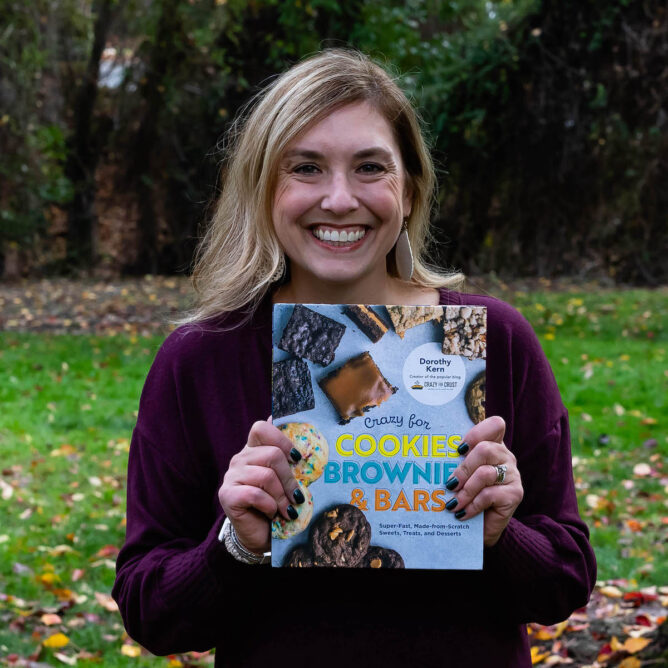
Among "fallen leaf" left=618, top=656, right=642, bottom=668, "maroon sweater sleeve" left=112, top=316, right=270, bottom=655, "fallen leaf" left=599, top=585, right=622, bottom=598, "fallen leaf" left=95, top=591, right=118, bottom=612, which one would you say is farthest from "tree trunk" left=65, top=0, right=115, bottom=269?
"maroon sweater sleeve" left=112, top=316, right=270, bottom=655

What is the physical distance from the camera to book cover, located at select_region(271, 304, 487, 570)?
1.58 meters

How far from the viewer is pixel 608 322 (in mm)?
11125

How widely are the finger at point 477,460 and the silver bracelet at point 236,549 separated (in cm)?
34

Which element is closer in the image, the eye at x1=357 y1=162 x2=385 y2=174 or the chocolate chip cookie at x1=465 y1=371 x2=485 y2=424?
the chocolate chip cookie at x1=465 y1=371 x2=485 y2=424

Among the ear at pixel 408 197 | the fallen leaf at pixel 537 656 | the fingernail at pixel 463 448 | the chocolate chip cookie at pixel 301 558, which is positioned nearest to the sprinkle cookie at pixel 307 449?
the chocolate chip cookie at pixel 301 558

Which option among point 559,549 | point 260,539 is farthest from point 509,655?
point 260,539

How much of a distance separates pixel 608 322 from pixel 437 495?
9979 mm

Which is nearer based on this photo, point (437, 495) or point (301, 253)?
point (437, 495)

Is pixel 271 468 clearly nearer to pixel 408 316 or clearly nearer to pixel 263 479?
pixel 263 479

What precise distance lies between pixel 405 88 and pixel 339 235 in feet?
32.9

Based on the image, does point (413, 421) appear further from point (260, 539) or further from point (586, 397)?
point (586, 397)

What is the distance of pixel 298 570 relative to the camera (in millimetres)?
1784

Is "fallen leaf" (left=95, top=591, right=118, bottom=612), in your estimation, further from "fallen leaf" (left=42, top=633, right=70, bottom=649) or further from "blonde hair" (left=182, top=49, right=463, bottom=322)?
"blonde hair" (left=182, top=49, right=463, bottom=322)

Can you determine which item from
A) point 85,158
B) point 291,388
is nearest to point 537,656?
point 291,388
